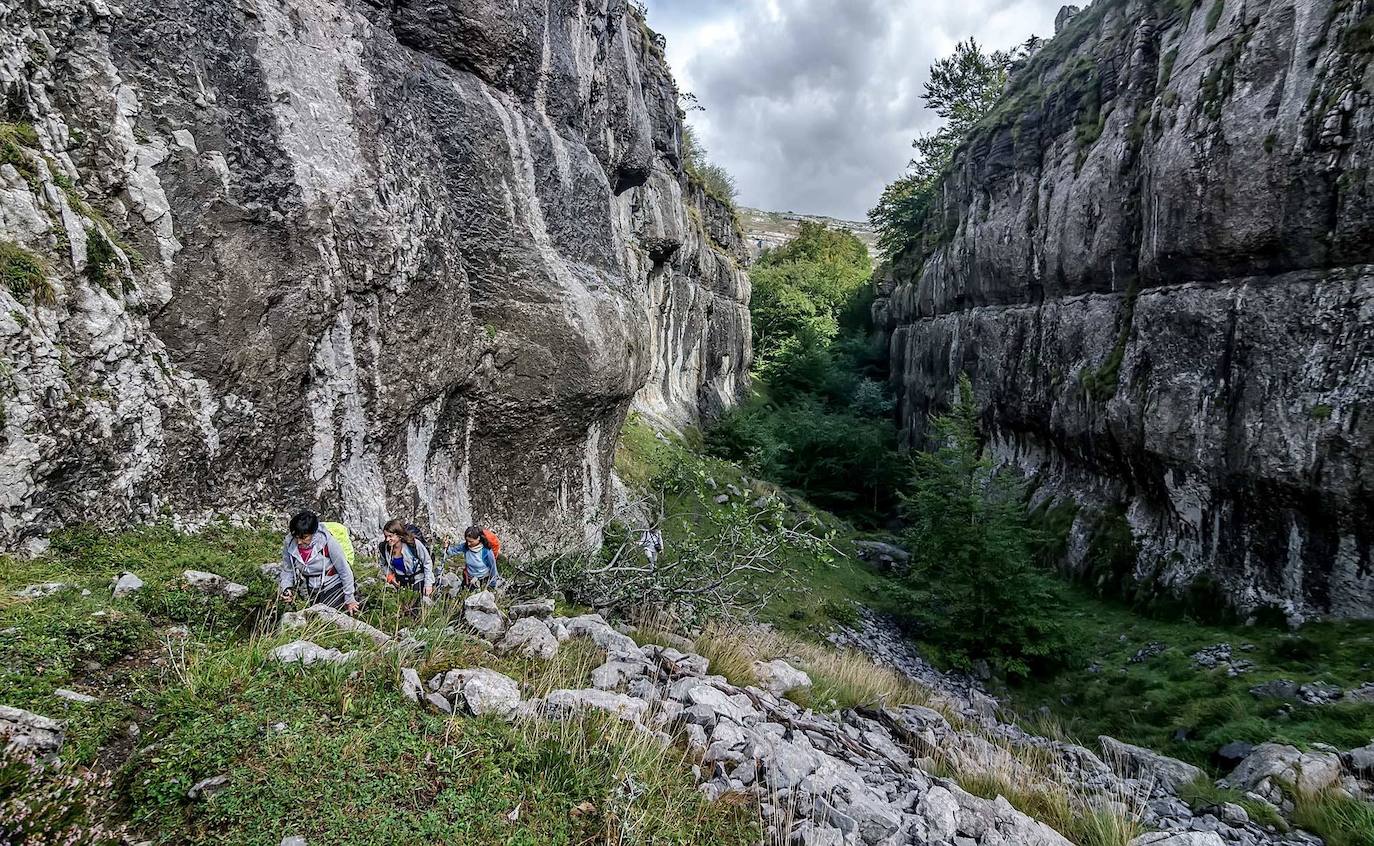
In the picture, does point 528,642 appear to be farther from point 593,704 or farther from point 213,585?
point 213,585

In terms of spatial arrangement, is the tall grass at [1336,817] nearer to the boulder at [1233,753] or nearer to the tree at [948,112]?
the boulder at [1233,753]

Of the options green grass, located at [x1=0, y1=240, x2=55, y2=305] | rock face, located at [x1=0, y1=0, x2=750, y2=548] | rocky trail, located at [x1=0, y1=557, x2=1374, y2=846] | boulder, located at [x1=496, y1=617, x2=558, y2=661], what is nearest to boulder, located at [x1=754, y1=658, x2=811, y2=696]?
rocky trail, located at [x1=0, y1=557, x2=1374, y2=846]

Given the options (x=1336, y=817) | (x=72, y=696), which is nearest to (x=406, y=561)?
(x=72, y=696)

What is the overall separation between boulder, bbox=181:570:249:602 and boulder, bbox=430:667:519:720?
1924mm

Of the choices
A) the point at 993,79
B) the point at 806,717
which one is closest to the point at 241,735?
the point at 806,717

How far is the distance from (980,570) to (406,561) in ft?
36.0

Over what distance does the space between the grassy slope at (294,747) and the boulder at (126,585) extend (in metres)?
0.11

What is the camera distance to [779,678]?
6836 mm

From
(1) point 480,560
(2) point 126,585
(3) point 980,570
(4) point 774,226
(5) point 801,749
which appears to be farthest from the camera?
(4) point 774,226

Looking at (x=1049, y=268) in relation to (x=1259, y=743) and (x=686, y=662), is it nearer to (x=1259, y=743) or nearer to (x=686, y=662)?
(x=1259, y=743)

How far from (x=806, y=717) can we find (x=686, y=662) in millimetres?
1235

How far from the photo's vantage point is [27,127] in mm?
5055

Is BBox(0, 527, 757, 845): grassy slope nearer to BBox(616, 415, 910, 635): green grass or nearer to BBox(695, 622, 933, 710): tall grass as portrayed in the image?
BBox(695, 622, 933, 710): tall grass

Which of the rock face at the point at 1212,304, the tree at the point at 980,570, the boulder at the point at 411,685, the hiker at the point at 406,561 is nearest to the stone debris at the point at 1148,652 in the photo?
the tree at the point at 980,570
